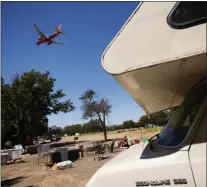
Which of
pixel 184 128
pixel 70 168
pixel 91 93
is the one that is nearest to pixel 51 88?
pixel 91 93

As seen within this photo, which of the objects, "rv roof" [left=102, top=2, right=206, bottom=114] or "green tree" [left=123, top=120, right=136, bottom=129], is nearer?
"rv roof" [left=102, top=2, right=206, bottom=114]

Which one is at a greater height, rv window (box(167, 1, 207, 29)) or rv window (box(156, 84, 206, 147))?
rv window (box(167, 1, 207, 29))

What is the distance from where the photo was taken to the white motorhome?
1.83m

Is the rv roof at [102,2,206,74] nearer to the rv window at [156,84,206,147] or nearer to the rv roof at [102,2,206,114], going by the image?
the rv roof at [102,2,206,114]

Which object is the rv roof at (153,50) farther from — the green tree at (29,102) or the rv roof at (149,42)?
the green tree at (29,102)

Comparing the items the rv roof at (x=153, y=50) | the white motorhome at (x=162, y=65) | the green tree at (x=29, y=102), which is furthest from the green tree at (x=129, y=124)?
the rv roof at (x=153, y=50)

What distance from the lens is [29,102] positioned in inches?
1524

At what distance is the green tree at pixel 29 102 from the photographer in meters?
37.7

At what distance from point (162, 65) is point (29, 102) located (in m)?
38.5

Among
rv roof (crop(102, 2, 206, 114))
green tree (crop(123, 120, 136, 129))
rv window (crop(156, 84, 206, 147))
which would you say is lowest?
rv window (crop(156, 84, 206, 147))

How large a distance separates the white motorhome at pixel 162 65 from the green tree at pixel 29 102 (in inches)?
1432

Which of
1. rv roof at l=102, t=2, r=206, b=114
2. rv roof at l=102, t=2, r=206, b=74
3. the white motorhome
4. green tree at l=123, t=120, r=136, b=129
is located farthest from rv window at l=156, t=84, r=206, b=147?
green tree at l=123, t=120, r=136, b=129

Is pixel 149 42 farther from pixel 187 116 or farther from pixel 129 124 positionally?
pixel 129 124

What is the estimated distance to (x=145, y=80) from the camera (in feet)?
6.91
